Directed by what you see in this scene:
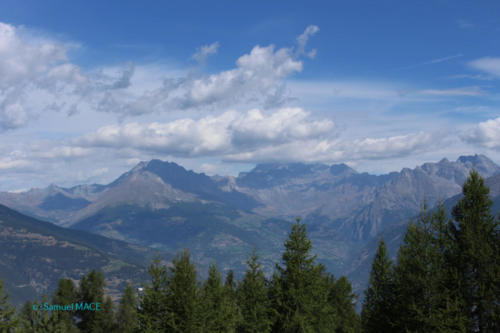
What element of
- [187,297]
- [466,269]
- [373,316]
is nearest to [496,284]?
[466,269]

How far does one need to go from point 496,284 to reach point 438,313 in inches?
209

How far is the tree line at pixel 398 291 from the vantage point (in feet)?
111

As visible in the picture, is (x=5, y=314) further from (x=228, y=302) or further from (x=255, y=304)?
(x=255, y=304)

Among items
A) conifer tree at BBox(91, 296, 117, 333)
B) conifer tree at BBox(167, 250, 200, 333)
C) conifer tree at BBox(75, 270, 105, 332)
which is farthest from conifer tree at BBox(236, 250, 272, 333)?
conifer tree at BBox(75, 270, 105, 332)

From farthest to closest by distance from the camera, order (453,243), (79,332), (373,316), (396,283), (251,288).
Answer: (79,332)
(251,288)
(373,316)
(396,283)
(453,243)

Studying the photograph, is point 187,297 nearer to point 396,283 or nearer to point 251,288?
point 251,288

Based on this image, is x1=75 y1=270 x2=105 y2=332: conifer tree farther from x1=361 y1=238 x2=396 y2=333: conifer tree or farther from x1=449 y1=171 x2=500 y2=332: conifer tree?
x1=449 y1=171 x2=500 y2=332: conifer tree

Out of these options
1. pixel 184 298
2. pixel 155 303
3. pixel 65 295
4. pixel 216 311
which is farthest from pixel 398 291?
pixel 65 295

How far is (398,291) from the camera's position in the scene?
39875 millimetres

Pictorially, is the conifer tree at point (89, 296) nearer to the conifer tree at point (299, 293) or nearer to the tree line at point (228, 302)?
the tree line at point (228, 302)

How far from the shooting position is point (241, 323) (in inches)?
1887

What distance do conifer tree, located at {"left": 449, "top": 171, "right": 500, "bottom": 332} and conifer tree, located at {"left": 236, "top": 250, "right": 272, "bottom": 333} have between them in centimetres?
2043

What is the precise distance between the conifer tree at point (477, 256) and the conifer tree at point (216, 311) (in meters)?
23.1

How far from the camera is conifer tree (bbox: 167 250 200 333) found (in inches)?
1451
